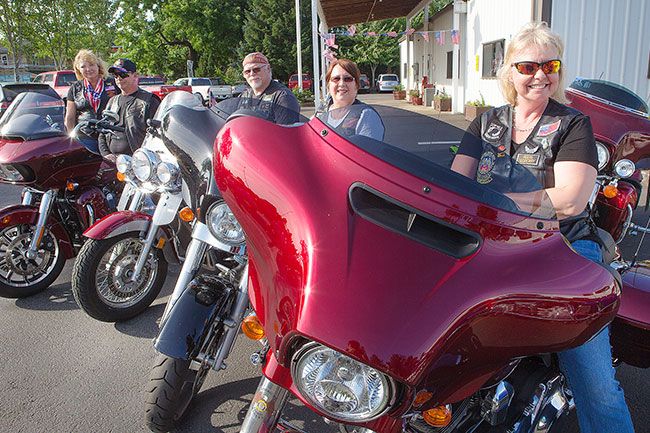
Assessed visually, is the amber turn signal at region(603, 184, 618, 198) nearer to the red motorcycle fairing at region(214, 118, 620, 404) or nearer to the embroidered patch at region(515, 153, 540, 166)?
the embroidered patch at region(515, 153, 540, 166)

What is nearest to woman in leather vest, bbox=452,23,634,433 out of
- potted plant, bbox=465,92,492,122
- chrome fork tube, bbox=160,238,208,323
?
chrome fork tube, bbox=160,238,208,323

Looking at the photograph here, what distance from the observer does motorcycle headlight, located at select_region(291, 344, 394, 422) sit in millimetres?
1328

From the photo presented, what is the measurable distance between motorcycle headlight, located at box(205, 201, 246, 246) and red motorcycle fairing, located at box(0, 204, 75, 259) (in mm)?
2597

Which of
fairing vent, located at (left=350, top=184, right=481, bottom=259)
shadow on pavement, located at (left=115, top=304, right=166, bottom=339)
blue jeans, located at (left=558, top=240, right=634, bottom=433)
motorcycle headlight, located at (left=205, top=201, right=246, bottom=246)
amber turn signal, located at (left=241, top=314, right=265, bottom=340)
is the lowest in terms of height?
shadow on pavement, located at (left=115, top=304, right=166, bottom=339)

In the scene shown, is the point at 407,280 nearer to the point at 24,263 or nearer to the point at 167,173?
the point at 167,173

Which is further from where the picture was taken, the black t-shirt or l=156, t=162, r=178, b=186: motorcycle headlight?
l=156, t=162, r=178, b=186: motorcycle headlight

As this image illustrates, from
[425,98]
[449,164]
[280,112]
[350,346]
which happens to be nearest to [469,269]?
[350,346]

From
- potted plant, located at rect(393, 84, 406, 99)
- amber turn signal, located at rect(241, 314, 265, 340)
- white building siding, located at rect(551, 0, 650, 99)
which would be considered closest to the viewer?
amber turn signal, located at rect(241, 314, 265, 340)

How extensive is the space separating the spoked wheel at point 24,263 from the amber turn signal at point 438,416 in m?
3.81

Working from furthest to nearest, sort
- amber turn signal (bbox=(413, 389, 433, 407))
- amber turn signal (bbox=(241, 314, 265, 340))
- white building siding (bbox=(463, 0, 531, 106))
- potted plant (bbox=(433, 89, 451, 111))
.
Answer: potted plant (bbox=(433, 89, 451, 111))
white building siding (bbox=(463, 0, 531, 106))
amber turn signal (bbox=(241, 314, 265, 340))
amber turn signal (bbox=(413, 389, 433, 407))

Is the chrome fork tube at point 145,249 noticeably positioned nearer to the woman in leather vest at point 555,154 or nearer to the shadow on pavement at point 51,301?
the shadow on pavement at point 51,301

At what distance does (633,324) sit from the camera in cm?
230

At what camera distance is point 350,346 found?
4.09 ft

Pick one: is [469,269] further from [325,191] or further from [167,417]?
[167,417]
